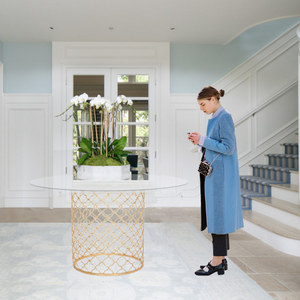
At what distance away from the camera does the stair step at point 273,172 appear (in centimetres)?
438

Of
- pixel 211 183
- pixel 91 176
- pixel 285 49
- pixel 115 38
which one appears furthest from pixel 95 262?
pixel 285 49

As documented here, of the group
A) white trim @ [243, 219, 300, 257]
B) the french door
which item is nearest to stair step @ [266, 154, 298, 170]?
white trim @ [243, 219, 300, 257]

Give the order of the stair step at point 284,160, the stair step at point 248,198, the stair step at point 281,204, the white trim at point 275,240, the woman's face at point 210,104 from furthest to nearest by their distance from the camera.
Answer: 1. the stair step at point 284,160
2. the stair step at point 248,198
3. the stair step at point 281,204
4. the white trim at point 275,240
5. the woman's face at point 210,104

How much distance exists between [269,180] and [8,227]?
3.37 meters

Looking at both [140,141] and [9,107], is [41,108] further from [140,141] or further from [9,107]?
[140,141]

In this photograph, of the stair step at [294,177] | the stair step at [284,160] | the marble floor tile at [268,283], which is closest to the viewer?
the marble floor tile at [268,283]

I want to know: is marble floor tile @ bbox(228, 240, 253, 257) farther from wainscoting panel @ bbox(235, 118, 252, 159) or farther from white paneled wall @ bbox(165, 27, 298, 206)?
wainscoting panel @ bbox(235, 118, 252, 159)

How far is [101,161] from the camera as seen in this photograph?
8.34 feet

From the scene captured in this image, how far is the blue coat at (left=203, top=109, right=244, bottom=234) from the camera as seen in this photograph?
2.35 m

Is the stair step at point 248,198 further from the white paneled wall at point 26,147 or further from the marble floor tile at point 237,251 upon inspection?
the white paneled wall at point 26,147

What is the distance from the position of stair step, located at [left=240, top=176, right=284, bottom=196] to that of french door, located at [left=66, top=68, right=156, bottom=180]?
1434 mm

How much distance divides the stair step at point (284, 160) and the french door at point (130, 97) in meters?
1.79

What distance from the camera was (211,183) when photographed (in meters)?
2.40

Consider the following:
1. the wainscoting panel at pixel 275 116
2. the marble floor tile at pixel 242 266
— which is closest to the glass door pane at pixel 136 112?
the wainscoting panel at pixel 275 116
